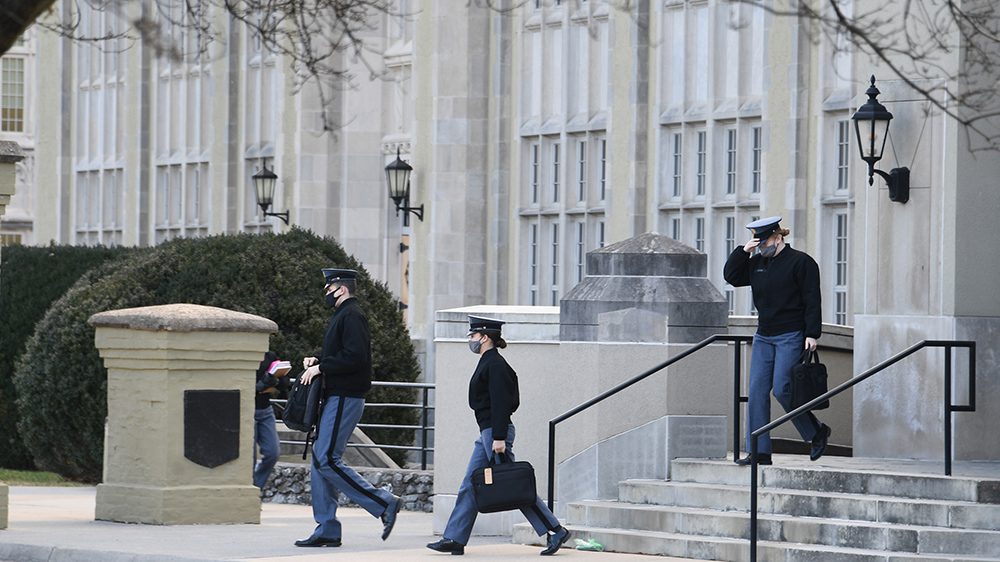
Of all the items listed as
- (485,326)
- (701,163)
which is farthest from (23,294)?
(485,326)

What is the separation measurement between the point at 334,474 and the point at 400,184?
680 inches

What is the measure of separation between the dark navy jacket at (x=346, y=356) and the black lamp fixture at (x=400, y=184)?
54.7 feet

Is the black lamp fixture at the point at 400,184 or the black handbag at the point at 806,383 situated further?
the black lamp fixture at the point at 400,184

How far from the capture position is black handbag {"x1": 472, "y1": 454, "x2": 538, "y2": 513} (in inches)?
567

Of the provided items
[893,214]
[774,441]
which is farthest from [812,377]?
[774,441]

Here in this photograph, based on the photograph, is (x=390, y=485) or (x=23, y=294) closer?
(x=390, y=485)

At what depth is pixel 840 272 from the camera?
24766 mm

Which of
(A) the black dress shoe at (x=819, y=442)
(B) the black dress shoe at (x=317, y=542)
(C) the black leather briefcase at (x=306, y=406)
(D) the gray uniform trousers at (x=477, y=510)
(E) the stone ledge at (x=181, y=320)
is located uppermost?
(E) the stone ledge at (x=181, y=320)

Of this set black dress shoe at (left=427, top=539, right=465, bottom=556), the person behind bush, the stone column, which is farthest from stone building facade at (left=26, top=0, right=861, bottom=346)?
black dress shoe at (left=427, top=539, right=465, bottom=556)

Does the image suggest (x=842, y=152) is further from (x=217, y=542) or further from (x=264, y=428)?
(x=217, y=542)

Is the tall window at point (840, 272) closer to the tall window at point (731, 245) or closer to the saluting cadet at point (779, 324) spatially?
the tall window at point (731, 245)

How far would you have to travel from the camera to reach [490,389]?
578 inches

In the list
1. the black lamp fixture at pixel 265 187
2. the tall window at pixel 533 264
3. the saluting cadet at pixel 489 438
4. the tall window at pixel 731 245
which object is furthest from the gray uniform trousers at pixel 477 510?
the black lamp fixture at pixel 265 187

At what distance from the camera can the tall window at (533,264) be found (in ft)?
102
